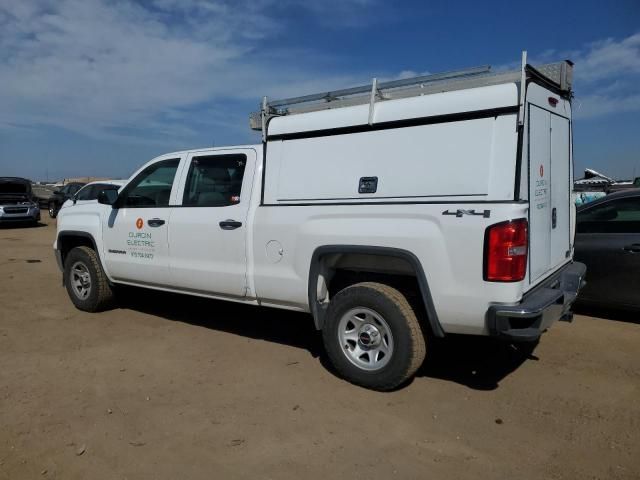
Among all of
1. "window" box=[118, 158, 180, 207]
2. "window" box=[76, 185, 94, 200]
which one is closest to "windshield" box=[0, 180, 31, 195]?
"window" box=[76, 185, 94, 200]

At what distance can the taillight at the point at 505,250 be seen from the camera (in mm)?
3361

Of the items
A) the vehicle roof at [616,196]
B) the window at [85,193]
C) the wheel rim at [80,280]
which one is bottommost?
the wheel rim at [80,280]

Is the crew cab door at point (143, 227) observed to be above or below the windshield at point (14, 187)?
below

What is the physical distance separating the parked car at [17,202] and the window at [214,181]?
16.7 metres

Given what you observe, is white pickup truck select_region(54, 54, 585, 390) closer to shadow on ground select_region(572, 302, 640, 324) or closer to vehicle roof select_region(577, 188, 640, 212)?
vehicle roof select_region(577, 188, 640, 212)

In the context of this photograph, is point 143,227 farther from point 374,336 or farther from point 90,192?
point 90,192

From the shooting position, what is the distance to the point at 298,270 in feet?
14.3

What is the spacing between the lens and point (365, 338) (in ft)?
13.4

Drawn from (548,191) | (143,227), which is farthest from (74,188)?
(548,191)

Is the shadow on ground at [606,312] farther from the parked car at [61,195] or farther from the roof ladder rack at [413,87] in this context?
the parked car at [61,195]

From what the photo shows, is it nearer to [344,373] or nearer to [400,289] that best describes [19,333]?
[344,373]

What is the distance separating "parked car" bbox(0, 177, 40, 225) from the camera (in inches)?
743

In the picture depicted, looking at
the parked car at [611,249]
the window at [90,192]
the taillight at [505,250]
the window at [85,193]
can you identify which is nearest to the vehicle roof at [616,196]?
the parked car at [611,249]

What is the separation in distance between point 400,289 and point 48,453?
2.64 metres
